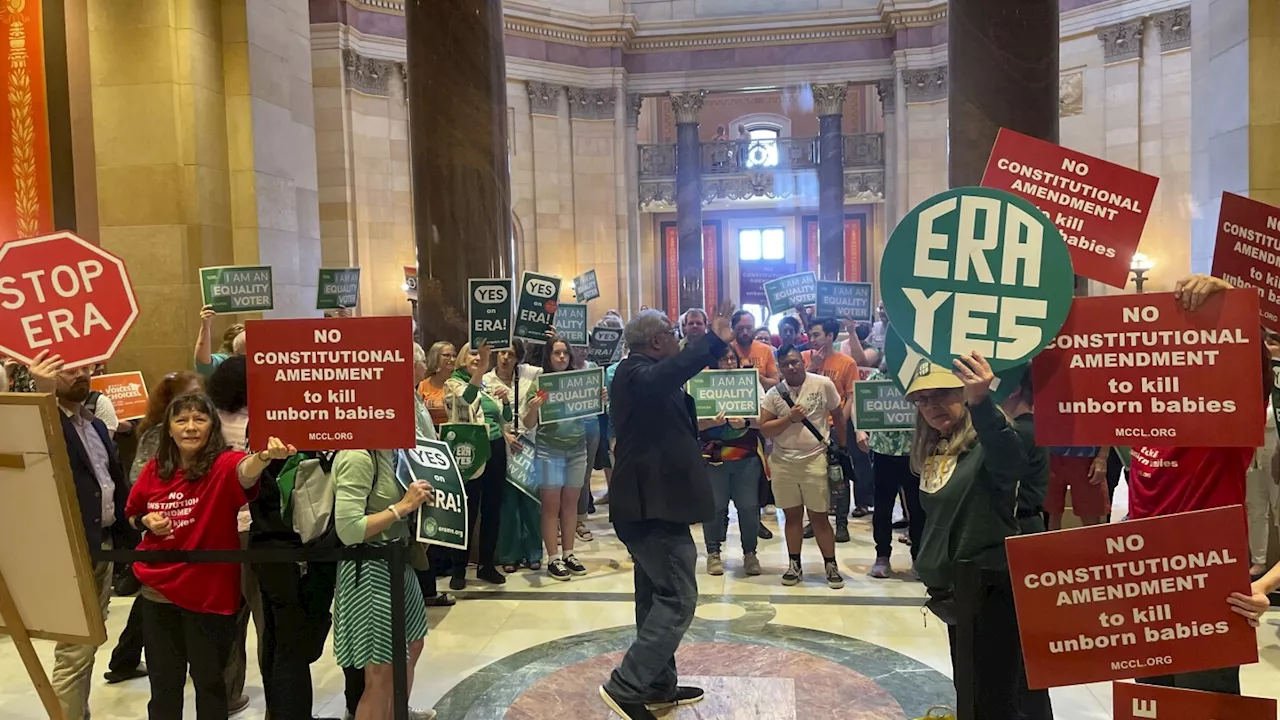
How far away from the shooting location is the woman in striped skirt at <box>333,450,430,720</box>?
331 cm

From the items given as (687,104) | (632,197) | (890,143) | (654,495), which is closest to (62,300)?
(654,495)

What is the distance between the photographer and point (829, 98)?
21.6 metres

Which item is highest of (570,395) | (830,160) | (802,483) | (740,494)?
(830,160)

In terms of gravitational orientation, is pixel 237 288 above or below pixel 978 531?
above

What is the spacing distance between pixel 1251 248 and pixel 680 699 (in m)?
3.26

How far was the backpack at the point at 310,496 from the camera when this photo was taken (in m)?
3.35

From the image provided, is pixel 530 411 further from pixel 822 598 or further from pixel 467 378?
pixel 822 598

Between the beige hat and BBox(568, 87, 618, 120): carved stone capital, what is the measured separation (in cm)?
1916

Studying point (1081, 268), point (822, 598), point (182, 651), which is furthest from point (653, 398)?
point (822, 598)

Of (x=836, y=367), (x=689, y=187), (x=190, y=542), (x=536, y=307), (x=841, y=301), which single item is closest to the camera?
(x=190, y=542)

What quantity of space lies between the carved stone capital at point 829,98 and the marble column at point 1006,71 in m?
16.5

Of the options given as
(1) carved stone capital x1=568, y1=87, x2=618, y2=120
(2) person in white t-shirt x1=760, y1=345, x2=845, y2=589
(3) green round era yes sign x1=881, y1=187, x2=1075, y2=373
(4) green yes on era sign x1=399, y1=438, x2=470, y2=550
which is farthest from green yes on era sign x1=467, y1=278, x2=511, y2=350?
(1) carved stone capital x1=568, y1=87, x2=618, y2=120

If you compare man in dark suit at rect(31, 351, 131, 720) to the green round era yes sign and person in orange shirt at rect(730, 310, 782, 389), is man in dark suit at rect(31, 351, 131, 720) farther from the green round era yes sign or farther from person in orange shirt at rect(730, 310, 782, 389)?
person in orange shirt at rect(730, 310, 782, 389)

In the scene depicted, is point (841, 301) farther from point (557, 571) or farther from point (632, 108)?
point (632, 108)
